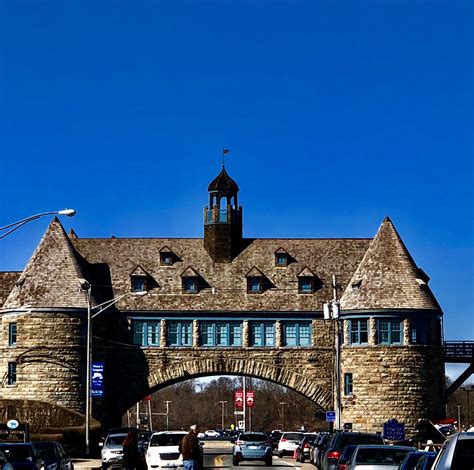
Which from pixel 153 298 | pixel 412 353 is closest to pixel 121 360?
pixel 153 298

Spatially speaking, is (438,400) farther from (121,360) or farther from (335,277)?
(121,360)

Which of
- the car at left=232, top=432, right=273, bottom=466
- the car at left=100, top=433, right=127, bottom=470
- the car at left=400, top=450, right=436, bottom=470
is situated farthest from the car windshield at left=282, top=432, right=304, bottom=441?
the car at left=400, top=450, right=436, bottom=470

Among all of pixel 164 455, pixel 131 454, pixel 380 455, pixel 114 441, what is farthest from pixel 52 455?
pixel 114 441

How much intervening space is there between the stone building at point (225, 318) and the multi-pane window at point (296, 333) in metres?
0.06

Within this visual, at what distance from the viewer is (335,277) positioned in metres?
72.9

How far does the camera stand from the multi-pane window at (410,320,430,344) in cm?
6900

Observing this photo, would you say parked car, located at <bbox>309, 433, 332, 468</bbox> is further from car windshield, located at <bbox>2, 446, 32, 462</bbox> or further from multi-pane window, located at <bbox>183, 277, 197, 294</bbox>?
multi-pane window, located at <bbox>183, 277, 197, 294</bbox>

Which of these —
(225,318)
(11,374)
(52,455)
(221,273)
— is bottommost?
(52,455)

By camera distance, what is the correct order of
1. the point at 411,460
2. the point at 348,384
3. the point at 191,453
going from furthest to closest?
the point at 348,384 → the point at 191,453 → the point at 411,460

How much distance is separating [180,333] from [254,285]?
5.17 meters

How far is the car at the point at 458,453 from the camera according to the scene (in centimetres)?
1627

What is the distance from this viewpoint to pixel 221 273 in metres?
73.9

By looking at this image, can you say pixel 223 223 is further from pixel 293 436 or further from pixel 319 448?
pixel 319 448

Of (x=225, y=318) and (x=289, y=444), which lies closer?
(x=289, y=444)
